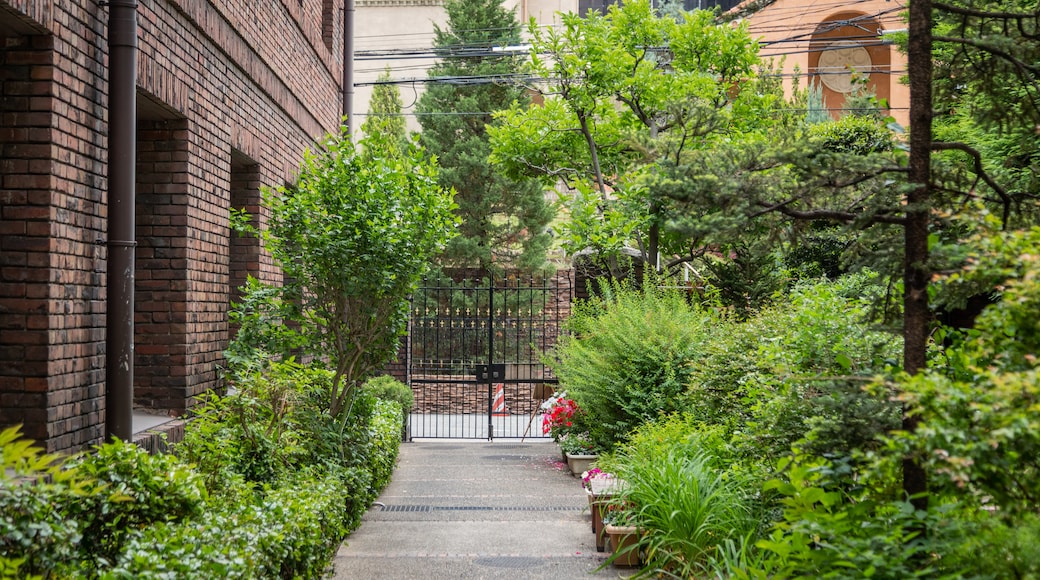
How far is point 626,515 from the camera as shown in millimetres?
6328

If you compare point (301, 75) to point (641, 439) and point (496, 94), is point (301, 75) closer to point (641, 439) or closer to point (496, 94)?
point (641, 439)

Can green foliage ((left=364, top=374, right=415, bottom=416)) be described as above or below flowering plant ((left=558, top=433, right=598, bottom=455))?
above

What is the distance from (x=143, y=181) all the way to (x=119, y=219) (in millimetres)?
1612

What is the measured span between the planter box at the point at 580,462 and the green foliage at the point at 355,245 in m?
3.65

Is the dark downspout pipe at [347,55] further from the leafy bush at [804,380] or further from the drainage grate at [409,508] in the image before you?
the leafy bush at [804,380]

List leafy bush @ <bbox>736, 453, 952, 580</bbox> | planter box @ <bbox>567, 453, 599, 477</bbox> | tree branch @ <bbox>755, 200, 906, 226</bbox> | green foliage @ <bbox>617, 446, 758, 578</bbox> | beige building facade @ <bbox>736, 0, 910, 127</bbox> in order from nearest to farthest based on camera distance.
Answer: leafy bush @ <bbox>736, 453, 952, 580</bbox>
tree branch @ <bbox>755, 200, 906, 226</bbox>
green foliage @ <bbox>617, 446, 758, 578</bbox>
planter box @ <bbox>567, 453, 599, 477</bbox>
beige building facade @ <bbox>736, 0, 910, 127</bbox>

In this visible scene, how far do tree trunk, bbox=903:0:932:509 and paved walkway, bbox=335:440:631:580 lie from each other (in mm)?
3000

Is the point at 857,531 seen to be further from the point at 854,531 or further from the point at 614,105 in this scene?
the point at 614,105

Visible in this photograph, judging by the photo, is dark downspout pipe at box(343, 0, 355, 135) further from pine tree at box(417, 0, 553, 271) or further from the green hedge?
pine tree at box(417, 0, 553, 271)

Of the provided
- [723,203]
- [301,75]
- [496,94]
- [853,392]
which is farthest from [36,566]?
[496,94]

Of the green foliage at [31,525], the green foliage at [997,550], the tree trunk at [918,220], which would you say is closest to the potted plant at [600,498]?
the tree trunk at [918,220]

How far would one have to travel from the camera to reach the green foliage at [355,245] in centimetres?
728

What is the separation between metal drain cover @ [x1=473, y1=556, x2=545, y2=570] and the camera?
6277mm

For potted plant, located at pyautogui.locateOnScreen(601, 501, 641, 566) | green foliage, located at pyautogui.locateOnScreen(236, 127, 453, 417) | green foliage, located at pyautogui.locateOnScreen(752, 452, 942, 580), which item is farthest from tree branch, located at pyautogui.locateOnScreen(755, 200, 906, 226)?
green foliage, located at pyautogui.locateOnScreen(236, 127, 453, 417)
